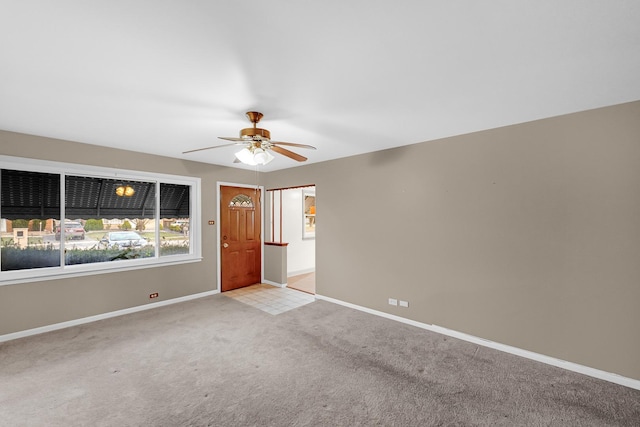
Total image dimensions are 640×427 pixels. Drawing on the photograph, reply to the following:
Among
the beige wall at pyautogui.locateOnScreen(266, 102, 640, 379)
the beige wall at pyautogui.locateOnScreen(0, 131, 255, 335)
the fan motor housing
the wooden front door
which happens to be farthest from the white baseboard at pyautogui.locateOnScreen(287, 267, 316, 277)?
the fan motor housing

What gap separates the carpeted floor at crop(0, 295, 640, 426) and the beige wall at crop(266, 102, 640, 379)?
397 mm

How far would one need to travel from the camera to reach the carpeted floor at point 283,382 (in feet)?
6.70

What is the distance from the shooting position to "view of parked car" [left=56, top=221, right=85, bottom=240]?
366 centimetres

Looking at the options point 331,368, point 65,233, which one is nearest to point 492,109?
point 331,368

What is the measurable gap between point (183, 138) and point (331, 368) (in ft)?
10.3

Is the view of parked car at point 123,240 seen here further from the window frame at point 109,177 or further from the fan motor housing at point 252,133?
the fan motor housing at point 252,133

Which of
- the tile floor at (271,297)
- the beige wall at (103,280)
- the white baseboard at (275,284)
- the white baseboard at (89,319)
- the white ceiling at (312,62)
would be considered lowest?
the tile floor at (271,297)

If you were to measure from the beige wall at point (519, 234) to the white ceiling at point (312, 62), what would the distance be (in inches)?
14.6

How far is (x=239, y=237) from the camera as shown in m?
5.55

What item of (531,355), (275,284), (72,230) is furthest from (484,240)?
(72,230)

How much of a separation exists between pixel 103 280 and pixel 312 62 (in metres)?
4.09

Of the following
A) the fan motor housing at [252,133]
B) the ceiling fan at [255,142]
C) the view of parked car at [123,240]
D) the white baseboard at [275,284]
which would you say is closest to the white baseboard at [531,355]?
the white baseboard at [275,284]

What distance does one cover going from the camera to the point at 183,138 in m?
3.46

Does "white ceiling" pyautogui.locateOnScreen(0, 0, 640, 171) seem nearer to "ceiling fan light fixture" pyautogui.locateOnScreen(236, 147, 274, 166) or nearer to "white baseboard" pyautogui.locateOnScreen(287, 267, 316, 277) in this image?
"ceiling fan light fixture" pyautogui.locateOnScreen(236, 147, 274, 166)
